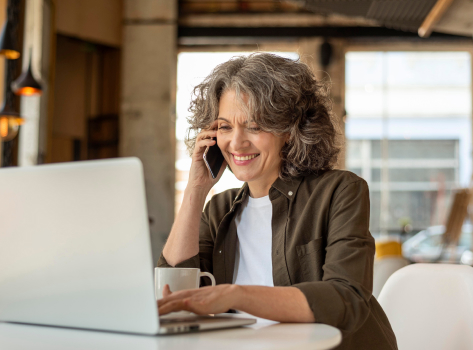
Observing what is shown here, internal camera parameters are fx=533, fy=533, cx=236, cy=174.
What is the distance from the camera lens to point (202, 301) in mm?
981

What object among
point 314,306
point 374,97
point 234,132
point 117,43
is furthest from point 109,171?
point 374,97

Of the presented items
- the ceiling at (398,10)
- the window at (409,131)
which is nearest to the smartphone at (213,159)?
the ceiling at (398,10)

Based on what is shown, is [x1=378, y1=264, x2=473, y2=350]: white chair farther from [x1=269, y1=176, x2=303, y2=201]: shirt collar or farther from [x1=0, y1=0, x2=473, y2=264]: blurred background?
[x1=0, y1=0, x2=473, y2=264]: blurred background

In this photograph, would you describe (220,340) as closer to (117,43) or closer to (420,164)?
(117,43)

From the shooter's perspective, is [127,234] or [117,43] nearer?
[127,234]

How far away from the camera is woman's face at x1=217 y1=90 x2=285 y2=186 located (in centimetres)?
161

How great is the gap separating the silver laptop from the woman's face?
67 cm

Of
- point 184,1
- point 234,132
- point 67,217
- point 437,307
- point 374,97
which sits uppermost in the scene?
point 184,1

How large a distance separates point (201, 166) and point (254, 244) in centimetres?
32

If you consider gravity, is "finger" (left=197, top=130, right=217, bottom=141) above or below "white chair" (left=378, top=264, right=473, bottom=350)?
above

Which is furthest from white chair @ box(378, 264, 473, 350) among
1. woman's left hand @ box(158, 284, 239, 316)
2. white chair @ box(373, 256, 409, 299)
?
white chair @ box(373, 256, 409, 299)

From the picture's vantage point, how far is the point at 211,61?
836 cm

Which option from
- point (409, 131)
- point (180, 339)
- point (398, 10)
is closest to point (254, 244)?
point (180, 339)

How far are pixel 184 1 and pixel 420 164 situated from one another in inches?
192
